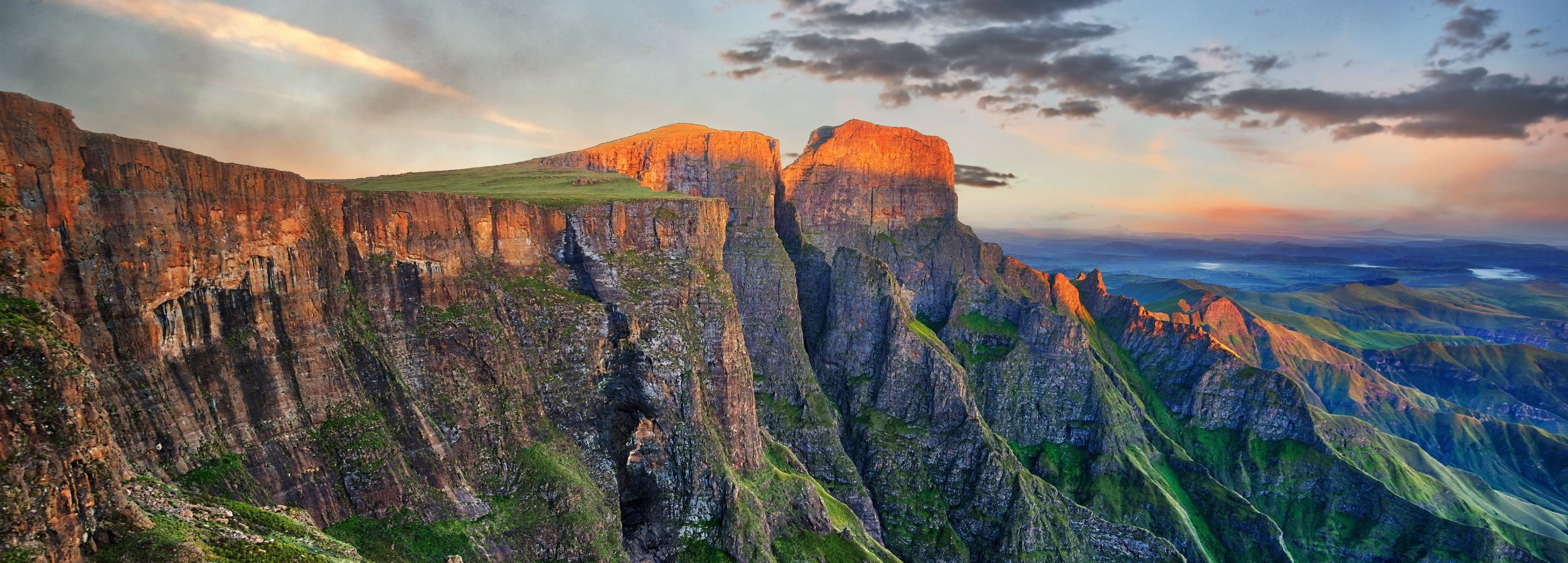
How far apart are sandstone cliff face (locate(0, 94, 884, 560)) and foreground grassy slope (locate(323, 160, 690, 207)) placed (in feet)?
20.3

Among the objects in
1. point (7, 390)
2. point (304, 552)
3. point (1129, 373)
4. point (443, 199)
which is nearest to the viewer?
point (7, 390)

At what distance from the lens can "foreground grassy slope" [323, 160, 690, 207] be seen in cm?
7788

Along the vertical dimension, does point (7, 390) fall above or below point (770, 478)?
Answer: above

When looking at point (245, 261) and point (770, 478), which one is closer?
→ point (245, 261)

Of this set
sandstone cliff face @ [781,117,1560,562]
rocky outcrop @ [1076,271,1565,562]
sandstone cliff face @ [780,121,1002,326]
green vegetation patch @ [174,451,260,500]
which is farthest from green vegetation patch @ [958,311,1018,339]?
green vegetation patch @ [174,451,260,500]

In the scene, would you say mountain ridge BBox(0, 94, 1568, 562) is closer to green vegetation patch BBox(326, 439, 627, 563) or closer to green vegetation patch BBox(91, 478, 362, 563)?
green vegetation patch BBox(326, 439, 627, 563)

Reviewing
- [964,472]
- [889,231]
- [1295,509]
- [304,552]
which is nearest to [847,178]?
[889,231]

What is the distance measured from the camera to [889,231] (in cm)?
17038

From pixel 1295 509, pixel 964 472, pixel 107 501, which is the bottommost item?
pixel 1295 509

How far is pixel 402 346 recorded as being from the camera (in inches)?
2253

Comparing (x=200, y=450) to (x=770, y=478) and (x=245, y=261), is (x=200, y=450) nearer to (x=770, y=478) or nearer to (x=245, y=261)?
(x=245, y=261)

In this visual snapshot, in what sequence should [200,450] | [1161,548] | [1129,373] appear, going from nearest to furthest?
1. [200,450]
2. [1161,548]
3. [1129,373]

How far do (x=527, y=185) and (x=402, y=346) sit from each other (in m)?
36.3

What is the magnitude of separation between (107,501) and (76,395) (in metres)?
4.70
